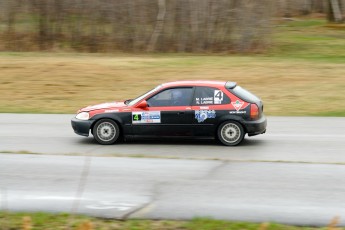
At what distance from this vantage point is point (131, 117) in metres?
14.3

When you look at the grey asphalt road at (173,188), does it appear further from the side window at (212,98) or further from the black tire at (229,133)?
the side window at (212,98)

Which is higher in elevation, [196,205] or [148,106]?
[148,106]

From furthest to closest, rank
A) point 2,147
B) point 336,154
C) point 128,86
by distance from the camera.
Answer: point 128,86, point 2,147, point 336,154

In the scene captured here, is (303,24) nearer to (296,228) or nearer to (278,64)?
(278,64)

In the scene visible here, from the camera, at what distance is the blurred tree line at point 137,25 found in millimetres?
35562

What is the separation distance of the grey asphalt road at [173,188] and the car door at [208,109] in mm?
1863

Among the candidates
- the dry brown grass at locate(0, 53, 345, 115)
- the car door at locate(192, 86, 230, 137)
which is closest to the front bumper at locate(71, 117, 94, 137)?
the car door at locate(192, 86, 230, 137)

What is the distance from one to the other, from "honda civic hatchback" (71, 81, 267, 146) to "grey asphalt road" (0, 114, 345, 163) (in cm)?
28

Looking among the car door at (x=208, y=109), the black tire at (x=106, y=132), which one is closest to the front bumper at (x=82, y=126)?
the black tire at (x=106, y=132)

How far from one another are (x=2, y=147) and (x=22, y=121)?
3971 mm

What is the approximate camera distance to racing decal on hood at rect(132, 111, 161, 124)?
14.2 metres

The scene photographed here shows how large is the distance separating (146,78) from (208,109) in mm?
12909

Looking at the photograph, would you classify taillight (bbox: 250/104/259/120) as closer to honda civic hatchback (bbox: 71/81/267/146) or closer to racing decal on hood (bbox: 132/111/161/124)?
honda civic hatchback (bbox: 71/81/267/146)

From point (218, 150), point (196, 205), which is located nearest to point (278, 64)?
point (218, 150)
